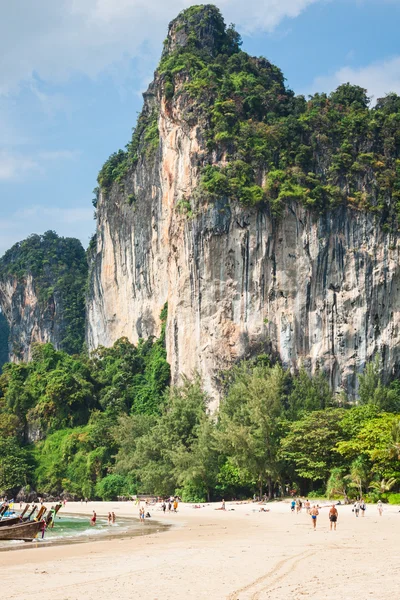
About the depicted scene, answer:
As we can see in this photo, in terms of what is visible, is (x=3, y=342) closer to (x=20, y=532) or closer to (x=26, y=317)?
(x=26, y=317)

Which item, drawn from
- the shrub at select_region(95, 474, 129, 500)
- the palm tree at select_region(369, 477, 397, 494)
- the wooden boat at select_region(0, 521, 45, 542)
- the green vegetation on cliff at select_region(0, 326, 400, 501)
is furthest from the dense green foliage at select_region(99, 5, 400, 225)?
the wooden boat at select_region(0, 521, 45, 542)

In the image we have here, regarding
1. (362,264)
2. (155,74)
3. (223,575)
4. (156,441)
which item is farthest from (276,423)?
(155,74)

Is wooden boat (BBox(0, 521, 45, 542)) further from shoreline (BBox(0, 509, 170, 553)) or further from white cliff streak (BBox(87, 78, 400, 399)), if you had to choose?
white cliff streak (BBox(87, 78, 400, 399))

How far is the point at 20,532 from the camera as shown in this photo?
2623cm

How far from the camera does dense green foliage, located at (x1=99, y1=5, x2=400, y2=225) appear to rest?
56.7 m

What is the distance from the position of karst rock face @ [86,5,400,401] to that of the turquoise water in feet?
73.8

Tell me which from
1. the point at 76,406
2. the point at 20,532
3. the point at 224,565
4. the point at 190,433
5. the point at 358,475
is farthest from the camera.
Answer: the point at 76,406

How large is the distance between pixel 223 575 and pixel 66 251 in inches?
4079

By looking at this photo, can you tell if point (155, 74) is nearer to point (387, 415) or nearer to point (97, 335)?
point (97, 335)

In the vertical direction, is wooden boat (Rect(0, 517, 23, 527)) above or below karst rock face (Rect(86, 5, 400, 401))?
below

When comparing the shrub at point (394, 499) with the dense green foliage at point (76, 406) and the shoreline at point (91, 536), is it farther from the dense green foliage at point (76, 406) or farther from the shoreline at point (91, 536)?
the dense green foliage at point (76, 406)

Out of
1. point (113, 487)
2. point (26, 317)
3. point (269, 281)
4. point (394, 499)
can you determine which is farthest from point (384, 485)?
point (26, 317)

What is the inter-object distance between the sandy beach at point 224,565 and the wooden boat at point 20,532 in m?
3.77

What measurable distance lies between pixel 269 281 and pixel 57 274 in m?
59.4
